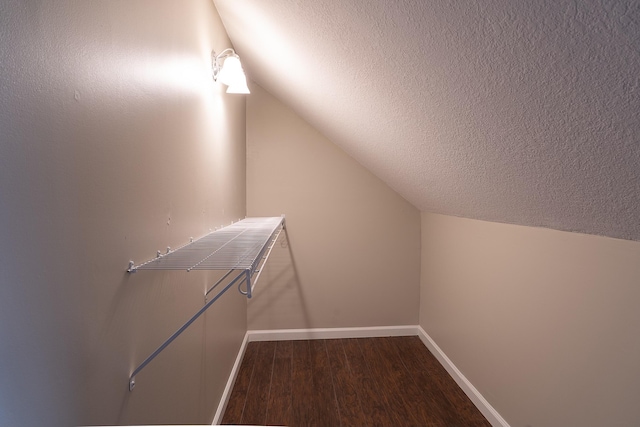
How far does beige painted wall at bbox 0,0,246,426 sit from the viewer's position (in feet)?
1.90

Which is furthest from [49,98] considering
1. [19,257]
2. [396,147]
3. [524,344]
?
[524,344]

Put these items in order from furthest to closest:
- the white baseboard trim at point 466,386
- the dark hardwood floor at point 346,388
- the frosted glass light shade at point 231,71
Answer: the dark hardwood floor at point 346,388
the white baseboard trim at point 466,386
the frosted glass light shade at point 231,71

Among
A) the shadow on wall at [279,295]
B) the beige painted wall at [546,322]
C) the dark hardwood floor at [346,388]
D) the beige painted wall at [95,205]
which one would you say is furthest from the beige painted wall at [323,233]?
the beige painted wall at [95,205]

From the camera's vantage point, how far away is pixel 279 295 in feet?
10.5

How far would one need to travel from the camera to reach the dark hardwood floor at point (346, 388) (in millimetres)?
2119

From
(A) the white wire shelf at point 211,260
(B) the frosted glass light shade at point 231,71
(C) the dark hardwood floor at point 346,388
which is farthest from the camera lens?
(C) the dark hardwood floor at point 346,388

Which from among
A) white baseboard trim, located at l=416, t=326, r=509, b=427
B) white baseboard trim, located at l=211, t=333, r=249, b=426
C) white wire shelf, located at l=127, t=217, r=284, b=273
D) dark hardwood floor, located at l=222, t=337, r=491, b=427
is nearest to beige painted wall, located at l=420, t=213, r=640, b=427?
white baseboard trim, located at l=416, t=326, r=509, b=427

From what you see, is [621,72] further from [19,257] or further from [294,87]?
[294,87]

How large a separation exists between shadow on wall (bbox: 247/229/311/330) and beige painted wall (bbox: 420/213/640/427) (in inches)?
50.4

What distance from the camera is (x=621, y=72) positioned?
58 cm

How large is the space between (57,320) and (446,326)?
255 centimetres

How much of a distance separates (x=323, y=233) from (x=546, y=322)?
1867 mm

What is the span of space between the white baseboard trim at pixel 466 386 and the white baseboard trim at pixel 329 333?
0.68 ft

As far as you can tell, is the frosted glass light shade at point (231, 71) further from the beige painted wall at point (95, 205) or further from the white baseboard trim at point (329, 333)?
the white baseboard trim at point (329, 333)
